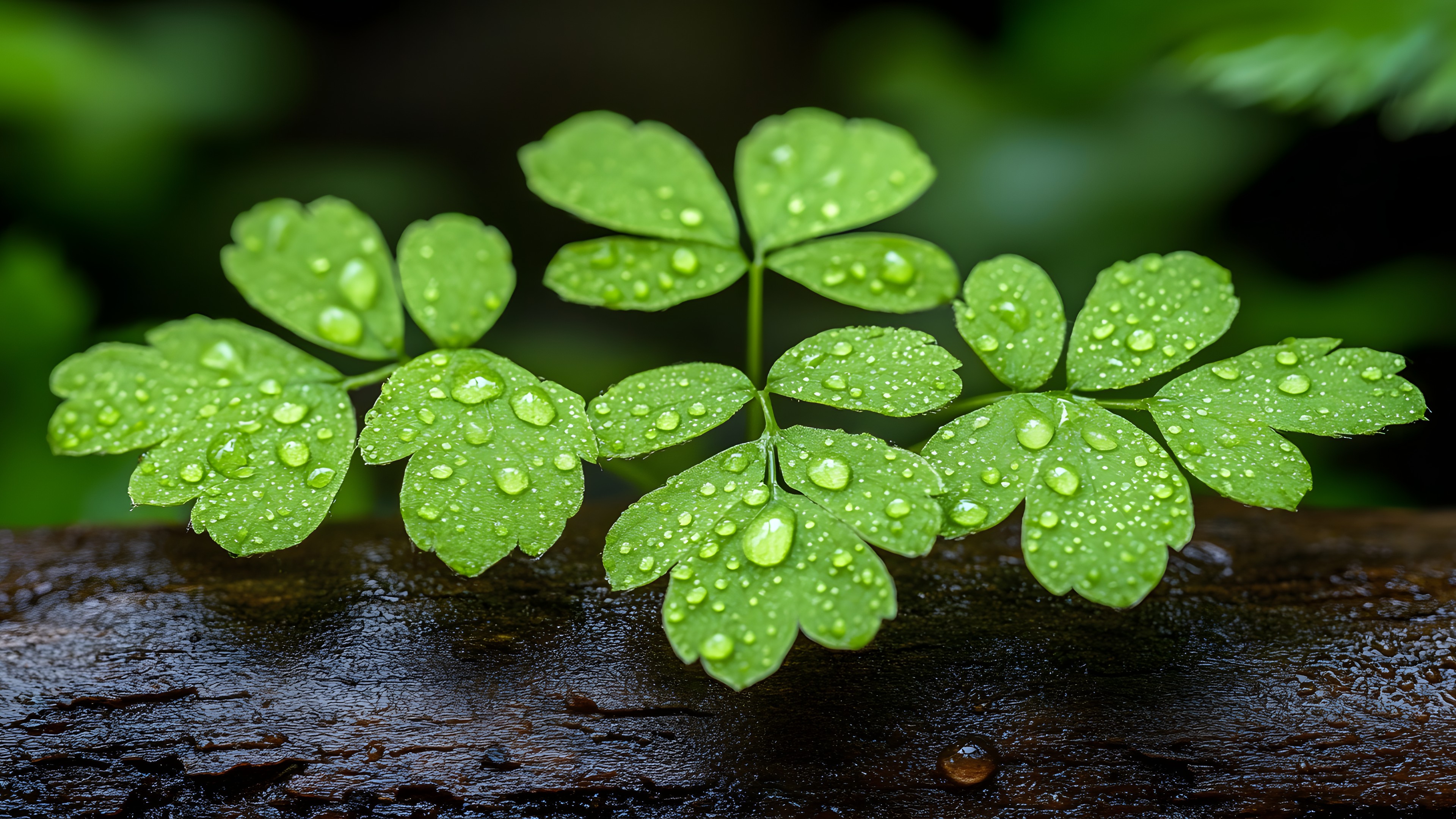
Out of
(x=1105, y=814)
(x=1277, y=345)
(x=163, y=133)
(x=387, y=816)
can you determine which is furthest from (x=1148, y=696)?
(x=163, y=133)

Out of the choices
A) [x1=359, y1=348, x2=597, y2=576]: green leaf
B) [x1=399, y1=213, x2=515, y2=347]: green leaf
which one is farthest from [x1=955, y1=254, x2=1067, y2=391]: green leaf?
[x1=399, y1=213, x2=515, y2=347]: green leaf

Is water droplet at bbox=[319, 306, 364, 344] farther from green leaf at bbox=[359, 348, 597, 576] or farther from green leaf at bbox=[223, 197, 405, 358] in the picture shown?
green leaf at bbox=[359, 348, 597, 576]

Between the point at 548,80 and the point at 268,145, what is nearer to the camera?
the point at 268,145

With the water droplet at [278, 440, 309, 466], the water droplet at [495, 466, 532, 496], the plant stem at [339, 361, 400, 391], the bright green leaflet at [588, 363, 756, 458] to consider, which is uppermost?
the plant stem at [339, 361, 400, 391]

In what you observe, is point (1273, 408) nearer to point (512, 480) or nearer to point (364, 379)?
point (512, 480)

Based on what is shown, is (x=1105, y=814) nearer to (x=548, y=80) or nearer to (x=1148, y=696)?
(x=1148, y=696)
